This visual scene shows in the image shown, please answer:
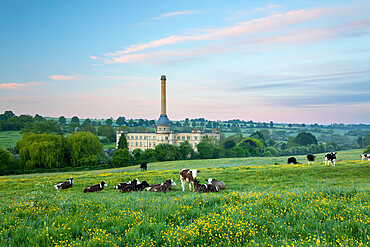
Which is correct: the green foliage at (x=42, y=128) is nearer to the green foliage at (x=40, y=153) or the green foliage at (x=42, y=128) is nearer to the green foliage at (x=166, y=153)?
the green foliage at (x=40, y=153)

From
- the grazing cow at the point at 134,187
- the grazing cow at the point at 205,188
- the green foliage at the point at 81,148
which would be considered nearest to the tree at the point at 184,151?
the green foliage at the point at 81,148

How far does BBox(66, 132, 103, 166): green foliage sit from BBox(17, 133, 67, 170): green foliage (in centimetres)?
394

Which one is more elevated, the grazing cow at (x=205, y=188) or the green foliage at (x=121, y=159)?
the grazing cow at (x=205, y=188)

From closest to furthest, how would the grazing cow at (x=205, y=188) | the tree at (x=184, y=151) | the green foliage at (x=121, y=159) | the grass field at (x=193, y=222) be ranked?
1. the grass field at (x=193, y=222)
2. the grazing cow at (x=205, y=188)
3. the green foliage at (x=121, y=159)
4. the tree at (x=184, y=151)

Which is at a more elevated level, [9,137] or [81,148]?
[9,137]

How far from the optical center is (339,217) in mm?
9164

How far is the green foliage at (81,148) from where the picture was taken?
88000 mm

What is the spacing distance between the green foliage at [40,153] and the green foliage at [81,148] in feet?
12.9

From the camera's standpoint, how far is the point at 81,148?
91.7 m

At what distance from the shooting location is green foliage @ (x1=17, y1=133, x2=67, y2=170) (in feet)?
257

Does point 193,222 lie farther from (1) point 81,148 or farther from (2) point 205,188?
(1) point 81,148

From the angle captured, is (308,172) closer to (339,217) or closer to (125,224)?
(339,217)

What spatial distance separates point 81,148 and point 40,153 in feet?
47.3

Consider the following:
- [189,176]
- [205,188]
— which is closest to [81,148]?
[189,176]
